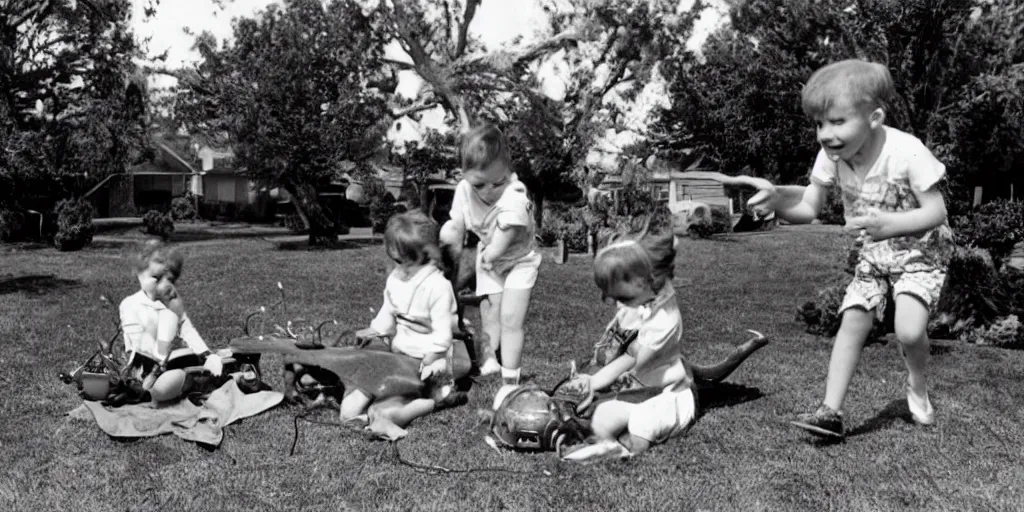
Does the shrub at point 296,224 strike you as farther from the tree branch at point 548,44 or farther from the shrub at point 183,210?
the shrub at point 183,210

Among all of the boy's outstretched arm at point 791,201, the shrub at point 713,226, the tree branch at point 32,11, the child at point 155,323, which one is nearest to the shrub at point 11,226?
the tree branch at point 32,11

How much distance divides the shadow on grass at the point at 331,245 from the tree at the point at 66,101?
683 cm

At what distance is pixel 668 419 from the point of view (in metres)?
4.63

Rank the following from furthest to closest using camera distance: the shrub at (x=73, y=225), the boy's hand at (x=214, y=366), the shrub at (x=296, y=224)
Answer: the shrub at (x=296, y=224), the shrub at (x=73, y=225), the boy's hand at (x=214, y=366)

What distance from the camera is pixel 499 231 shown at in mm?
5836

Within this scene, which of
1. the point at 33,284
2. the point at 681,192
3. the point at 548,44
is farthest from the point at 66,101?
the point at 681,192

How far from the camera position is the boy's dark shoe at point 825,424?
14.8ft

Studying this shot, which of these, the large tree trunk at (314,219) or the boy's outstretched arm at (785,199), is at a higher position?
the boy's outstretched arm at (785,199)

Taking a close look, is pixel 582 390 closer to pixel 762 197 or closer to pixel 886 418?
pixel 762 197

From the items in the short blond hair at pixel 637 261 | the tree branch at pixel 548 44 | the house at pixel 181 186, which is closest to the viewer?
the short blond hair at pixel 637 261

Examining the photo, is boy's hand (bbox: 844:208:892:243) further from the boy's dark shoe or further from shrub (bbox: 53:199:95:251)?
shrub (bbox: 53:199:95:251)

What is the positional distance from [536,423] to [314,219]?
2165 centimetres

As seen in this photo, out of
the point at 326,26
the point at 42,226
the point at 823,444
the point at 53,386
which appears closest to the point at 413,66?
the point at 326,26

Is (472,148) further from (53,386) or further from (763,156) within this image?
(763,156)
